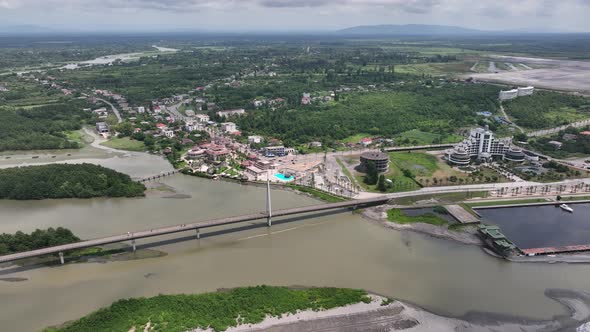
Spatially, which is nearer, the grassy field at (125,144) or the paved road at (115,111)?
the grassy field at (125,144)

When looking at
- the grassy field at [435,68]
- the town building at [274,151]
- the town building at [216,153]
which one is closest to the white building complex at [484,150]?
the town building at [274,151]

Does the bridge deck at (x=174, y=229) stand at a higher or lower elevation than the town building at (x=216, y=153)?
lower

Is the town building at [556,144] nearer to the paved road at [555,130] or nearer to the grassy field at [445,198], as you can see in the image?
the paved road at [555,130]

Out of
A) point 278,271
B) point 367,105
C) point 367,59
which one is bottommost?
point 278,271

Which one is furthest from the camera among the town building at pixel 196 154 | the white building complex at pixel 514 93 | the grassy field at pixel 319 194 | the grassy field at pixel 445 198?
the white building complex at pixel 514 93

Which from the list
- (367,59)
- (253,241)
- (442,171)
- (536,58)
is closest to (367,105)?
(442,171)

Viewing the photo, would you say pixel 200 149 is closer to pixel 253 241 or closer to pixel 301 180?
pixel 301 180

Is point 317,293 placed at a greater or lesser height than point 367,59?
lesser
